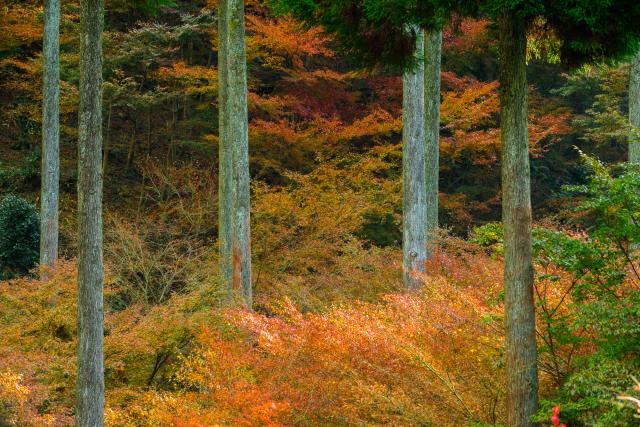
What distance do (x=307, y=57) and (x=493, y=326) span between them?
14.1 metres

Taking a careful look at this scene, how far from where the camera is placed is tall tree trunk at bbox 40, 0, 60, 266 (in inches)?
555

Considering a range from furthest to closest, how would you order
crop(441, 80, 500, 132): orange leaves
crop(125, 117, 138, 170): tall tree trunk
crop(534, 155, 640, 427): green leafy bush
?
crop(125, 117, 138, 170): tall tree trunk < crop(441, 80, 500, 132): orange leaves < crop(534, 155, 640, 427): green leafy bush

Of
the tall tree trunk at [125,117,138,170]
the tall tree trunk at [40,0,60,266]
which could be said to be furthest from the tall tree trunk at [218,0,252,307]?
the tall tree trunk at [125,117,138,170]

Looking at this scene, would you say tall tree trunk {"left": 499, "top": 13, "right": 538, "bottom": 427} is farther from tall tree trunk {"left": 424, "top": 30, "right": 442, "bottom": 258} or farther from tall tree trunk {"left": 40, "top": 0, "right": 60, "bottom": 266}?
tall tree trunk {"left": 40, "top": 0, "right": 60, "bottom": 266}

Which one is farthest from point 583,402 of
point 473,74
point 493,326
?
point 473,74

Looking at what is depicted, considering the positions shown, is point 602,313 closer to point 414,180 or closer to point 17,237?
point 414,180

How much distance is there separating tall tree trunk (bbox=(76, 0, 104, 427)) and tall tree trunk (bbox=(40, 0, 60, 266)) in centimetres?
593

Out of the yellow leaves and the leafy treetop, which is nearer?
the leafy treetop

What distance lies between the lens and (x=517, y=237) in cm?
612

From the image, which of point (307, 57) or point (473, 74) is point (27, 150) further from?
point (473, 74)

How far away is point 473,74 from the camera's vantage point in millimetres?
24531

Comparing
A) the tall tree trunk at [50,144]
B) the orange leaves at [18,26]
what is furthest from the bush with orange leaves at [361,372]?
the orange leaves at [18,26]

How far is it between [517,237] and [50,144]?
35.2 ft

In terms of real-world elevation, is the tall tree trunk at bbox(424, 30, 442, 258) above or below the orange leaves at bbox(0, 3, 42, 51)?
A: below
